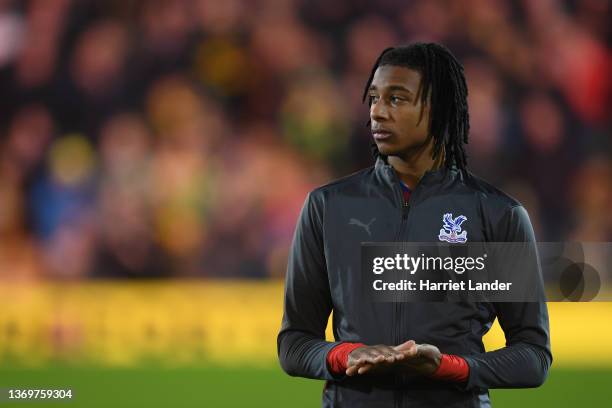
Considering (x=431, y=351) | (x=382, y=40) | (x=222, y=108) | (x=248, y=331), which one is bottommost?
(x=431, y=351)

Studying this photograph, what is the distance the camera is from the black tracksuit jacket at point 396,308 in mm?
1606

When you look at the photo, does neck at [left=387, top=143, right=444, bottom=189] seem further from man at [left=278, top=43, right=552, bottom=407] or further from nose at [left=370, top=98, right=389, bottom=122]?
nose at [left=370, top=98, right=389, bottom=122]

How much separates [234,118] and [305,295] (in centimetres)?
297

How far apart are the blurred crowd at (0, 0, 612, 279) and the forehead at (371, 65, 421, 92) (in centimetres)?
266

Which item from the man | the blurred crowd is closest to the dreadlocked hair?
the man

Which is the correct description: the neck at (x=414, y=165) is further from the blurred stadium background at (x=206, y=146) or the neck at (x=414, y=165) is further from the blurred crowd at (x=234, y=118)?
the blurred crowd at (x=234, y=118)

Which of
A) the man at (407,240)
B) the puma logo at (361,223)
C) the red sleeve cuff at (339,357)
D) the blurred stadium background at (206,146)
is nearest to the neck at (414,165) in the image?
the man at (407,240)

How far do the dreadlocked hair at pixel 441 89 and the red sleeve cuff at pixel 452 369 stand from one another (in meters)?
0.40

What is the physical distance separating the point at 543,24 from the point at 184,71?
1860 millimetres

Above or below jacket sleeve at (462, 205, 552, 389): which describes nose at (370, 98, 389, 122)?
above

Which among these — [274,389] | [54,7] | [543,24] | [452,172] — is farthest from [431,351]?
[54,7]

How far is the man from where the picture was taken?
1.60 meters

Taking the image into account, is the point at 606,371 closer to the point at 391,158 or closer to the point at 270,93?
the point at 270,93

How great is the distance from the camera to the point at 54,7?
468 cm
